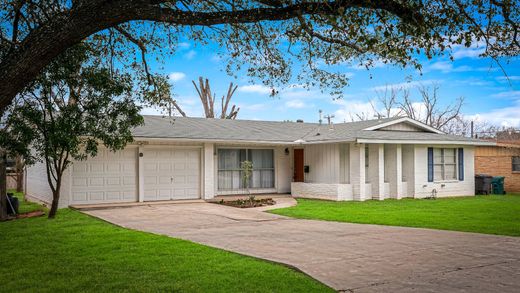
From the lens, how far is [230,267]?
7.76 metres

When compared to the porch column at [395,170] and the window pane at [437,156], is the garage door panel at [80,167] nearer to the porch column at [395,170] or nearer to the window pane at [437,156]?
the porch column at [395,170]

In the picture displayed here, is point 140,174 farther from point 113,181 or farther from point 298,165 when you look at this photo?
point 298,165

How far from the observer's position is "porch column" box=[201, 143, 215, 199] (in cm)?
2056

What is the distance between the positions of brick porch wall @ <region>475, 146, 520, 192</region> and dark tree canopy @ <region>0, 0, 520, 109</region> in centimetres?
1975

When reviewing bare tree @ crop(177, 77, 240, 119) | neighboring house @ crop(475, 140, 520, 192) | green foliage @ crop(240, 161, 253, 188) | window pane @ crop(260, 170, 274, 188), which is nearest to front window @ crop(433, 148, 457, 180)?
neighboring house @ crop(475, 140, 520, 192)

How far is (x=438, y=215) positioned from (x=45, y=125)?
1205 cm

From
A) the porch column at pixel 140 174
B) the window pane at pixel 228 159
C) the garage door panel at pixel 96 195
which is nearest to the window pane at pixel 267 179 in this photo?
the window pane at pixel 228 159

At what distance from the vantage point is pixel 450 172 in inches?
933

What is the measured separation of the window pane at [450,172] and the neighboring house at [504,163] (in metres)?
3.93

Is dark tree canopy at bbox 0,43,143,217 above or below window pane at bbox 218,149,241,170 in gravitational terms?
above

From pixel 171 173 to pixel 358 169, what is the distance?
7.74m

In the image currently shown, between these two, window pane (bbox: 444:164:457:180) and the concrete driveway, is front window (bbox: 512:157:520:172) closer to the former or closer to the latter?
window pane (bbox: 444:164:457:180)

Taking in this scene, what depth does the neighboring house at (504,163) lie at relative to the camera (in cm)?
2658

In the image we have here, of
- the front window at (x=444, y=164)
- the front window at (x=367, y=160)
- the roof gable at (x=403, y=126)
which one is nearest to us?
the front window at (x=367, y=160)
